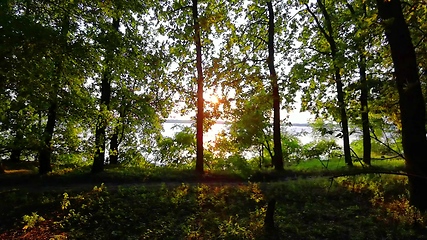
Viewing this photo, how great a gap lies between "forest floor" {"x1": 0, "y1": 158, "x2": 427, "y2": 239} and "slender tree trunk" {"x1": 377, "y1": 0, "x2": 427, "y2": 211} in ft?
3.16

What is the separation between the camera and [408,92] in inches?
265

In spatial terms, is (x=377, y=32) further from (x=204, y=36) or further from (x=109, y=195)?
(x=204, y=36)

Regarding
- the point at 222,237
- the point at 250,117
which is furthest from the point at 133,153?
the point at 222,237

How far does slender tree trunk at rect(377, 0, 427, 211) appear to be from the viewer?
664cm

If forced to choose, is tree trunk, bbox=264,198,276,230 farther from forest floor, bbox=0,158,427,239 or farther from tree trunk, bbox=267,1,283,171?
tree trunk, bbox=267,1,283,171

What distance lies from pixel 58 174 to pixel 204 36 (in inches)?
355

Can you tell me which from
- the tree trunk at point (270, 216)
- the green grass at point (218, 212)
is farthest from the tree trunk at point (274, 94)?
the tree trunk at point (270, 216)

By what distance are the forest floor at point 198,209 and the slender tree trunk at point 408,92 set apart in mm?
963

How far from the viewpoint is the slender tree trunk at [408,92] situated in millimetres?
6641

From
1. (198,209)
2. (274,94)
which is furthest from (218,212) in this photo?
(274,94)

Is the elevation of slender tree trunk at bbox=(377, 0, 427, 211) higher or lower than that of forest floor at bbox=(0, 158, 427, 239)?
higher

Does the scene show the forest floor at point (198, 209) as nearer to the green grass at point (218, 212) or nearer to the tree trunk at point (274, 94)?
the green grass at point (218, 212)

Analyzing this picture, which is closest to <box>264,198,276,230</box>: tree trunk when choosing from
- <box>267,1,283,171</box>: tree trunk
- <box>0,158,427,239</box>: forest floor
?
<box>0,158,427,239</box>: forest floor

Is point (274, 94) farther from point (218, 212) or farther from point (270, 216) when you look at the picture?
point (270, 216)
